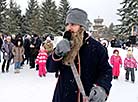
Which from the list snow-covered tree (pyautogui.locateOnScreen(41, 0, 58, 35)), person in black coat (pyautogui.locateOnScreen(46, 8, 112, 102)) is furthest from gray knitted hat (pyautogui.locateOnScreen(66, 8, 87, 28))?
snow-covered tree (pyautogui.locateOnScreen(41, 0, 58, 35))

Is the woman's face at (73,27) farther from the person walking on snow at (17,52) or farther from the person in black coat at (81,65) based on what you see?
the person walking on snow at (17,52)

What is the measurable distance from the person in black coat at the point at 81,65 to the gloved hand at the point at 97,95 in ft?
0.10

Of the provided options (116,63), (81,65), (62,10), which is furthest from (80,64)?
(62,10)

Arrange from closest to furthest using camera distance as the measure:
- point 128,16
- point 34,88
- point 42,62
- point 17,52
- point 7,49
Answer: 1. point 34,88
2. point 42,62
3. point 17,52
4. point 7,49
5. point 128,16

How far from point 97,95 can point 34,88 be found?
31.2 feet

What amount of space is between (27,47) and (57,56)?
649 inches

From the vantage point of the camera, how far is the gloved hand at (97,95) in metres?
3.49

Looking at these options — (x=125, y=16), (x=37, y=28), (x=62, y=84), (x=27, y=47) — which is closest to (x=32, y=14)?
(x=37, y=28)

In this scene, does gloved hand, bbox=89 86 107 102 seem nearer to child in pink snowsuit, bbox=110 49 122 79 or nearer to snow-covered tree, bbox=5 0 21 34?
child in pink snowsuit, bbox=110 49 122 79

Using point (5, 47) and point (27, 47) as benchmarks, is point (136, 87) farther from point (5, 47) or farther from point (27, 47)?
point (27, 47)

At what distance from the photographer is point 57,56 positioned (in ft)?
11.9

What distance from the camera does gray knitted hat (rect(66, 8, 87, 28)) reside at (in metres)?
3.70

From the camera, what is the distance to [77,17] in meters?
3.73

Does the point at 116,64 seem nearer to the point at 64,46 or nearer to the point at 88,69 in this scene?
the point at 88,69
